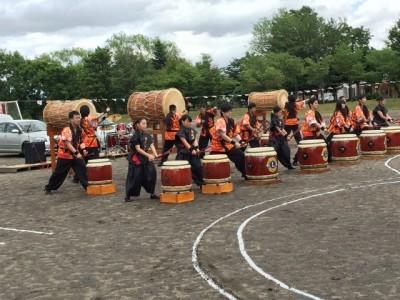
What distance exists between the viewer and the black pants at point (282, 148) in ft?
46.1

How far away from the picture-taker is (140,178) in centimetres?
1086

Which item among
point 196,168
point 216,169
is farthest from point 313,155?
point 216,169

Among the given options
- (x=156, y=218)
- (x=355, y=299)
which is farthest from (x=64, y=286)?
(x=156, y=218)

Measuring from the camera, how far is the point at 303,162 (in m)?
13.3

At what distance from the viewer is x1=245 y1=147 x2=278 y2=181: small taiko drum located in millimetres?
11898

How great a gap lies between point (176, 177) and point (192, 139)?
1.64m

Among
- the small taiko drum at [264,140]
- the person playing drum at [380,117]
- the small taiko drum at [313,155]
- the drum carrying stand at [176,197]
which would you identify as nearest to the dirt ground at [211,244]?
the drum carrying stand at [176,197]

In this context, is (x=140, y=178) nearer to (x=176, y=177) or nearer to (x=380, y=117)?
(x=176, y=177)

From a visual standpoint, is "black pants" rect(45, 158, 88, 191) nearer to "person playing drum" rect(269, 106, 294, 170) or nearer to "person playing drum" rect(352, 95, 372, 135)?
"person playing drum" rect(269, 106, 294, 170)

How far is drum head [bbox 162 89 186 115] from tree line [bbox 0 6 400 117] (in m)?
33.4

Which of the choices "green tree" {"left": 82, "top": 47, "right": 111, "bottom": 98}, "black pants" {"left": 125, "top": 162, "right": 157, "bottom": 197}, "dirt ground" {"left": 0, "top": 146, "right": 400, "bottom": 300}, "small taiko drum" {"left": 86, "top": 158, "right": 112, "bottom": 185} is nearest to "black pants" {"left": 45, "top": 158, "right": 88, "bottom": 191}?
"small taiko drum" {"left": 86, "top": 158, "right": 112, "bottom": 185}

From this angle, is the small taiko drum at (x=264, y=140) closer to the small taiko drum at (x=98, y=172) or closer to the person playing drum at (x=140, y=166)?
the small taiko drum at (x=98, y=172)

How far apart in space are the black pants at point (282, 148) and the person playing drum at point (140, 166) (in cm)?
407

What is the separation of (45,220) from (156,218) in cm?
181
